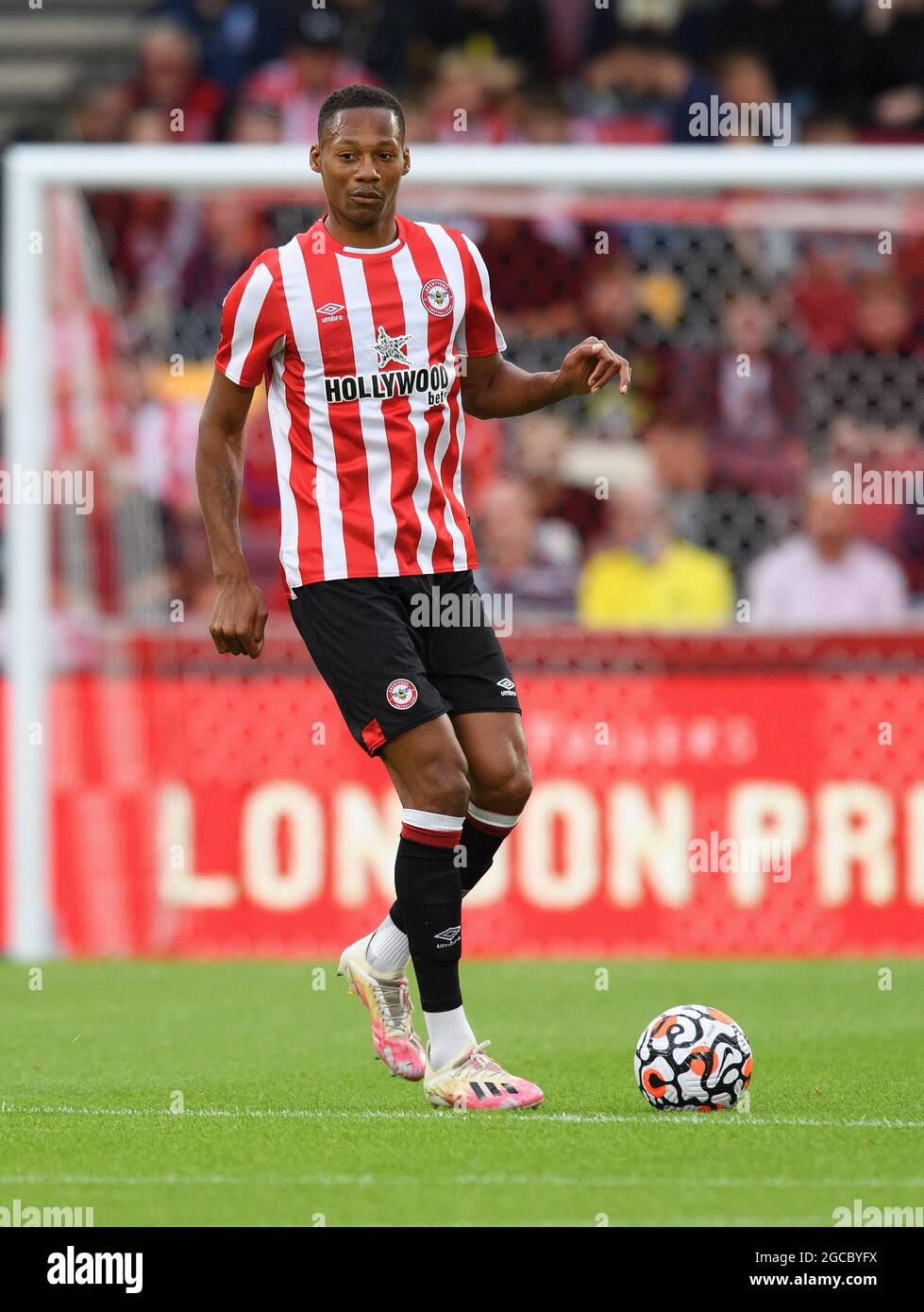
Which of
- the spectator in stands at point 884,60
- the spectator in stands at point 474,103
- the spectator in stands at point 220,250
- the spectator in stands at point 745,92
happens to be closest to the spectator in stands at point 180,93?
the spectator in stands at point 474,103

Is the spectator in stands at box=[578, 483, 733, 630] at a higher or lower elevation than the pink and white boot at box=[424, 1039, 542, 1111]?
higher

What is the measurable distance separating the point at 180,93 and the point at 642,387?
395cm

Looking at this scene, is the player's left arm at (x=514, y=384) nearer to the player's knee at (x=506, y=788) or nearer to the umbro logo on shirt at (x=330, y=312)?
the umbro logo on shirt at (x=330, y=312)

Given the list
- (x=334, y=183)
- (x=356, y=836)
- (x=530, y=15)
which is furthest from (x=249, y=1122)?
(x=530, y=15)

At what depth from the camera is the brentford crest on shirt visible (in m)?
5.47

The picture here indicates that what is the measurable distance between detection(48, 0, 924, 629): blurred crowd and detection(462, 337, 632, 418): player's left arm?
13.2 feet

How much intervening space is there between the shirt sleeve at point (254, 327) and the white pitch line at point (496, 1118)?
1.81 meters

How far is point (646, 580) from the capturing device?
10398 millimetres

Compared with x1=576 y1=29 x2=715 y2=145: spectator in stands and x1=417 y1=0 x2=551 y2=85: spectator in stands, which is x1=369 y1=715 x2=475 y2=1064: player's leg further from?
x1=417 y1=0 x2=551 y2=85: spectator in stands

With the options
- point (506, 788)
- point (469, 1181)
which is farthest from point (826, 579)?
point (469, 1181)

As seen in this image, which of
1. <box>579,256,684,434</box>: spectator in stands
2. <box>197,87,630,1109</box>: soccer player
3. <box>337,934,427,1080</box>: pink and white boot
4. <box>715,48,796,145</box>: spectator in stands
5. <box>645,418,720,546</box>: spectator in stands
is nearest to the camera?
<box>197,87,630,1109</box>: soccer player

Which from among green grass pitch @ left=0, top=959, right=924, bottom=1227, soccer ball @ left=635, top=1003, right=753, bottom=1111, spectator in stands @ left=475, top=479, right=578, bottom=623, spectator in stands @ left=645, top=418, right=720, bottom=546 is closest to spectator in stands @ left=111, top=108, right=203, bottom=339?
spectator in stands @ left=475, top=479, right=578, bottom=623

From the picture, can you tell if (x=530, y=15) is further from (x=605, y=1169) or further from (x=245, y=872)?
(x=605, y=1169)

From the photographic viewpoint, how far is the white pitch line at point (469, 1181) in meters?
4.25
